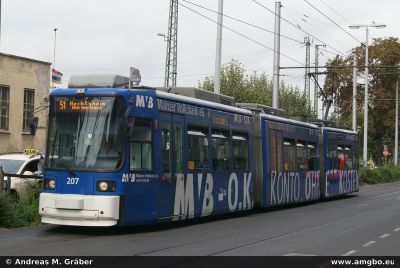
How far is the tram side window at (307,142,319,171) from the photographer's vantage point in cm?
2439

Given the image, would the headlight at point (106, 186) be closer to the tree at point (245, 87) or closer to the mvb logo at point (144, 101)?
the mvb logo at point (144, 101)

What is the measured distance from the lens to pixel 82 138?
44.1 ft

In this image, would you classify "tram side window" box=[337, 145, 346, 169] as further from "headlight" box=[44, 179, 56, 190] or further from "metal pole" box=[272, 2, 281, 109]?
"headlight" box=[44, 179, 56, 190]

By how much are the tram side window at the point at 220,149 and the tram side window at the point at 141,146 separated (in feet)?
9.92

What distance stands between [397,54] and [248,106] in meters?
44.2

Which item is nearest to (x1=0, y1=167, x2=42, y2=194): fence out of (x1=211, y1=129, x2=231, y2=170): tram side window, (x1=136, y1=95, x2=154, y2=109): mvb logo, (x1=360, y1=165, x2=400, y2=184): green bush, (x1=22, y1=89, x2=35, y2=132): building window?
(x1=136, y1=95, x2=154, y2=109): mvb logo

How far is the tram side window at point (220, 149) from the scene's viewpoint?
16.7 meters

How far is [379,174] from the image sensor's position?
2032 inches

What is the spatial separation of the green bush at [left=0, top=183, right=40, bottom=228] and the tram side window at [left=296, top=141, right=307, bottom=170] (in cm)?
971

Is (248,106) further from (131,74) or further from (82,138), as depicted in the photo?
(82,138)
